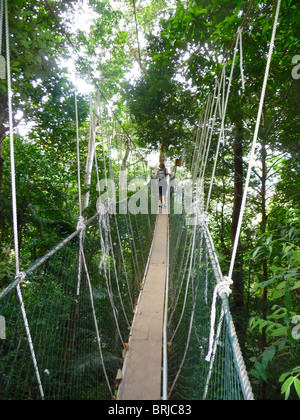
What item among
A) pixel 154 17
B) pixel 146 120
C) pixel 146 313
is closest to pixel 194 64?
pixel 146 313

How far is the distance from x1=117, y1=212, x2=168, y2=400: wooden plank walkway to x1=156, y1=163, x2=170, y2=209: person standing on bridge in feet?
8.40

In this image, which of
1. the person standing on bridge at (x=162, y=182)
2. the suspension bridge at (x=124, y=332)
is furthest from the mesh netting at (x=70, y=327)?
the person standing on bridge at (x=162, y=182)

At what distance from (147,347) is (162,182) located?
146 inches

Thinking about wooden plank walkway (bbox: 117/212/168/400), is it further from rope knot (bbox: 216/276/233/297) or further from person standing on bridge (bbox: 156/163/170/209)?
person standing on bridge (bbox: 156/163/170/209)

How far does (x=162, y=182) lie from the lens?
496cm

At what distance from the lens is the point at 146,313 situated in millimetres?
1849

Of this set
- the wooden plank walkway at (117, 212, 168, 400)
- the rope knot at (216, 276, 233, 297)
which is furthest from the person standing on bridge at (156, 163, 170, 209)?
the rope knot at (216, 276, 233, 297)

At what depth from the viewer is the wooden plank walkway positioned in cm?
122

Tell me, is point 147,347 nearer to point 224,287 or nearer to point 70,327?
point 224,287

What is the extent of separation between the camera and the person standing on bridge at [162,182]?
4.81 m

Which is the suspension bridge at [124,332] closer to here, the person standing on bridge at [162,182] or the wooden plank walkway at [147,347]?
the wooden plank walkway at [147,347]

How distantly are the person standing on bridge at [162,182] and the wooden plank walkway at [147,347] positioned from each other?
8.40 feet

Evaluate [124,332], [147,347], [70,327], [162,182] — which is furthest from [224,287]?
[162,182]
